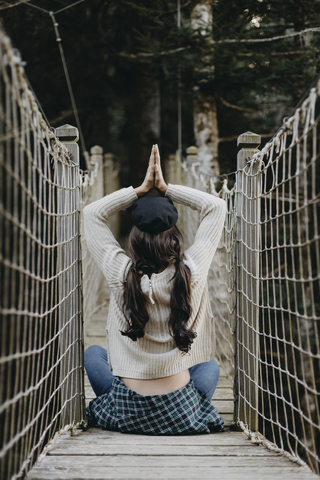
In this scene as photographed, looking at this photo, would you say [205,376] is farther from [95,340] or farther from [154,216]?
[95,340]

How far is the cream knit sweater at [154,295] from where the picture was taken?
1507mm

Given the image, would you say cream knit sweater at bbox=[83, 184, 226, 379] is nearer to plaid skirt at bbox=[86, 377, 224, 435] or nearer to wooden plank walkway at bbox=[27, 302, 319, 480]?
plaid skirt at bbox=[86, 377, 224, 435]

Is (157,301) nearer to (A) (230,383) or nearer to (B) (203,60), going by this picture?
(A) (230,383)

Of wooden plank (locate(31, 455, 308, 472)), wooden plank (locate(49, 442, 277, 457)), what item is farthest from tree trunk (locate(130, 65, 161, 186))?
wooden plank (locate(31, 455, 308, 472))

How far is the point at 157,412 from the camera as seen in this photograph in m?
1.56

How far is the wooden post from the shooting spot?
1.65m

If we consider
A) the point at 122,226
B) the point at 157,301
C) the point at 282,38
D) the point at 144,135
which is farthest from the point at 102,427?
the point at 122,226

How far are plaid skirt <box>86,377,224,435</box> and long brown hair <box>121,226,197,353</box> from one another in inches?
7.9

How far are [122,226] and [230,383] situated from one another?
16.3ft

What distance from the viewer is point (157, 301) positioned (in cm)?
151

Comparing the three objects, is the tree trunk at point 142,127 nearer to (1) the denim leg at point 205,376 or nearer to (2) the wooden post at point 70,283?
(2) the wooden post at point 70,283

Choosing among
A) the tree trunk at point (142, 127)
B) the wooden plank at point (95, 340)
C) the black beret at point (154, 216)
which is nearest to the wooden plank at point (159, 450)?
the black beret at point (154, 216)

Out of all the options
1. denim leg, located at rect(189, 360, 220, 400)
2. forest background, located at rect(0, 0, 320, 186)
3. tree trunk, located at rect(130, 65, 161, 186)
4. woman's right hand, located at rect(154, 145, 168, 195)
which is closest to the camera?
woman's right hand, located at rect(154, 145, 168, 195)

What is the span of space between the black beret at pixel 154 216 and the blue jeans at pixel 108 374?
2.15 ft
